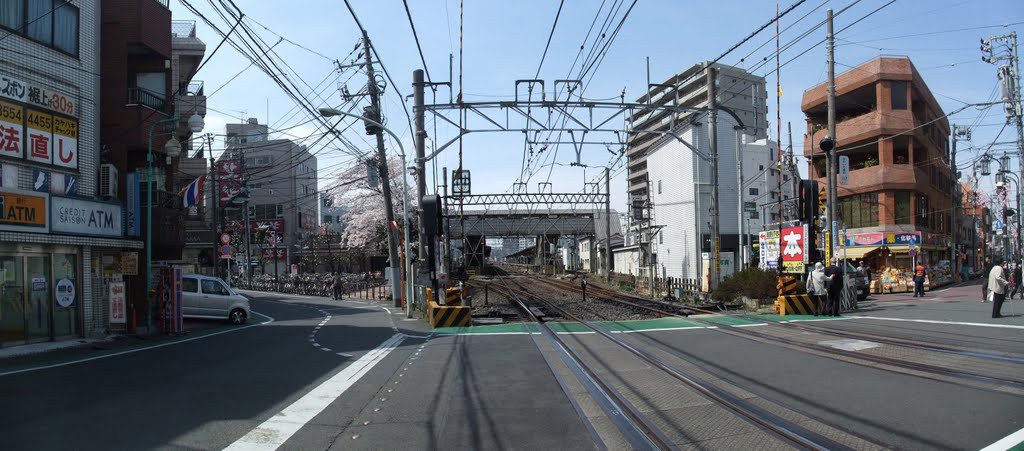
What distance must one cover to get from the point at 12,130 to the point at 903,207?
3757 cm

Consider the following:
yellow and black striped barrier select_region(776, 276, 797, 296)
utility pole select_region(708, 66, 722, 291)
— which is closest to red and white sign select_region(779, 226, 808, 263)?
yellow and black striped barrier select_region(776, 276, 797, 296)

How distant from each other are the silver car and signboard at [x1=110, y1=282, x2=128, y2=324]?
13.6 feet

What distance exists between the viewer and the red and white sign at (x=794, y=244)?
19.8m

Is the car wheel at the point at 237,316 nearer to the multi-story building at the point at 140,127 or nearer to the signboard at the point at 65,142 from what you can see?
the multi-story building at the point at 140,127

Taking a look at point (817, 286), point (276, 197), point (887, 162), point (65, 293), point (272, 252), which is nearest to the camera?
point (65, 293)

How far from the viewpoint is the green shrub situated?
Result: 71.8ft

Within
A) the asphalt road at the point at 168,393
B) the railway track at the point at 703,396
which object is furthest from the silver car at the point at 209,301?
the railway track at the point at 703,396

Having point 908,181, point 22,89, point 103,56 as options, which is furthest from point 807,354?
point 908,181

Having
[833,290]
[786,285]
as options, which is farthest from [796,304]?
[833,290]

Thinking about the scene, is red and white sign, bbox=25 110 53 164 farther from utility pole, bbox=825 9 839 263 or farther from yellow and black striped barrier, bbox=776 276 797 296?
utility pole, bbox=825 9 839 263

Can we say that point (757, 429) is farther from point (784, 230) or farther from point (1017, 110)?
point (1017, 110)

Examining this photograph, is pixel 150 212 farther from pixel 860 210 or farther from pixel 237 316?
pixel 860 210

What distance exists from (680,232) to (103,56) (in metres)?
32.5

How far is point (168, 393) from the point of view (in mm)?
8805
